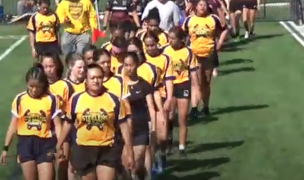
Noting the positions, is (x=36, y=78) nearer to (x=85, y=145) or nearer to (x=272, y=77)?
(x=85, y=145)

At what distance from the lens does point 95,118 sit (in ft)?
36.7

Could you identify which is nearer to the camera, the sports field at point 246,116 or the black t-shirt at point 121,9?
the sports field at point 246,116

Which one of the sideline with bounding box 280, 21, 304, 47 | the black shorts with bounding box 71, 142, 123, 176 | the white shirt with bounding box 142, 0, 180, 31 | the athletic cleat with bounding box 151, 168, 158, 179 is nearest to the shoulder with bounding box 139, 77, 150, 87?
the athletic cleat with bounding box 151, 168, 158, 179

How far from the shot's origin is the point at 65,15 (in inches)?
830

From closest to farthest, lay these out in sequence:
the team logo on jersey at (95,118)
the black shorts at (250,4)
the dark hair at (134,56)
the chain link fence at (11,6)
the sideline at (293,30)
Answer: the team logo on jersey at (95,118), the dark hair at (134,56), the black shorts at (250,4), the sideline at (293,30), the chain link fence at (11,6)

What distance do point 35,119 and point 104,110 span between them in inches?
40.7

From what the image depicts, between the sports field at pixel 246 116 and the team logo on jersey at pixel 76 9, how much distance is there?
2.42 meters

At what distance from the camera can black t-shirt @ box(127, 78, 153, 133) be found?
13.1 m

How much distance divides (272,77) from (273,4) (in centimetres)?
1886

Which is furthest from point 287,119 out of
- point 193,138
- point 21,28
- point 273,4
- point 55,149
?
point 273,4

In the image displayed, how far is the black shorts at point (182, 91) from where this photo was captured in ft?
52.5

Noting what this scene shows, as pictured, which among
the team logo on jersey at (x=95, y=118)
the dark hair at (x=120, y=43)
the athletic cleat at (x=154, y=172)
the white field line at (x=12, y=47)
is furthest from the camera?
the white field line at (x=12, y=47)

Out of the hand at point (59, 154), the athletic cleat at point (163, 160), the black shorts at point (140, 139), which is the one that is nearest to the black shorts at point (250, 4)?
the athletic cleat at point (163, 160)

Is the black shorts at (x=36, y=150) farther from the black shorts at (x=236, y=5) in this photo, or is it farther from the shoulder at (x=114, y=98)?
the black shorts at (x=236, y=5)
